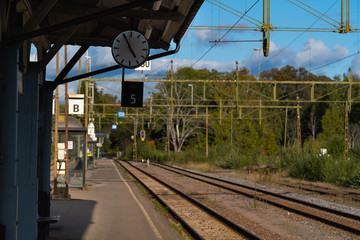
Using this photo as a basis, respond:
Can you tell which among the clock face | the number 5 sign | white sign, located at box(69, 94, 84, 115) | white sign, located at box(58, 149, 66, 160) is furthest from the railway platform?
the clock face

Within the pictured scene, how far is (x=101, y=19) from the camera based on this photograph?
8.80 m

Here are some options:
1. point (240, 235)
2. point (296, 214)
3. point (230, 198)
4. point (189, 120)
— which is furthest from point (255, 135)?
point (240, 235)

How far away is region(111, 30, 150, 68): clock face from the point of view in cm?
894

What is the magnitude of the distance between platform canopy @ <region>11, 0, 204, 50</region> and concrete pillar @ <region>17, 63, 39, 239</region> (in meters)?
0.98

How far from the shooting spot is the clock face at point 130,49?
352 inches

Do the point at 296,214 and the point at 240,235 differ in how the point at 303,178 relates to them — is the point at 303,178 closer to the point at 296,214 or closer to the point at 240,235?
the point at 296,214

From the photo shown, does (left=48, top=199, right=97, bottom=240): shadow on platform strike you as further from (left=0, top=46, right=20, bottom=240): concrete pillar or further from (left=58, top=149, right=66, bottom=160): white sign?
(left=0, top=46, right=20, bottom=240): concrete pillar

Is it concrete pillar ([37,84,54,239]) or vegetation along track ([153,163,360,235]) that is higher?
concrete pillar ([37,84,54,239])

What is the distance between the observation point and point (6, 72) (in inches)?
229

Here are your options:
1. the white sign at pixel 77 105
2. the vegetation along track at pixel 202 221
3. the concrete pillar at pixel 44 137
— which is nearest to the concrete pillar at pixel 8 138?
the concrete pillar at pixel 44 137

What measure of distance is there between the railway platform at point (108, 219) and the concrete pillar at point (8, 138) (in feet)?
16.1

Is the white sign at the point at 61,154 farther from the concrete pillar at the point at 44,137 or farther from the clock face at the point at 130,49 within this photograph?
the clock face at the point at 130,49

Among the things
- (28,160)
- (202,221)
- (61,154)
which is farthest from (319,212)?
(28,160)

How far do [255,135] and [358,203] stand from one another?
36.8 m
